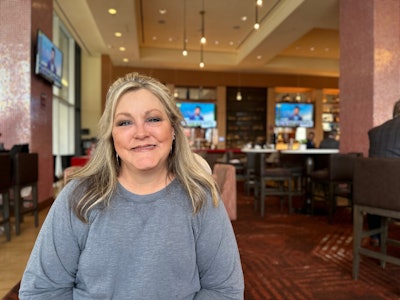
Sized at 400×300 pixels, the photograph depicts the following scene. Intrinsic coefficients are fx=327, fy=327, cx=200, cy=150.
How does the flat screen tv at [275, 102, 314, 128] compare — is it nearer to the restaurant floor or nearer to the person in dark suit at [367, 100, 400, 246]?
the restaurant floor

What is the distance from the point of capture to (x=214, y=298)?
0.98 metres

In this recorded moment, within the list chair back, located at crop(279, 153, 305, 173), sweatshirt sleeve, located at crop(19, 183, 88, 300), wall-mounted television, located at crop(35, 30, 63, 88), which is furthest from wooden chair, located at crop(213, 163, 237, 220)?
wall-mounted television, located at crop(35, 30, 63, 88)

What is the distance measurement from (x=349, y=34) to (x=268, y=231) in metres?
3.46

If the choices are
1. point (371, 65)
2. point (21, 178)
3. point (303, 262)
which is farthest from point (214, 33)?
point (303, 262)

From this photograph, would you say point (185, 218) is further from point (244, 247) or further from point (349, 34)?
point (349, 34)

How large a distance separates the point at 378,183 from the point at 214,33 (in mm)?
6949

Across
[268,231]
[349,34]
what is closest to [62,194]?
[268,231]

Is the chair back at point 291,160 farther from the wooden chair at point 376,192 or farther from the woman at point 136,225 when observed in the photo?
the woman at point 136,225

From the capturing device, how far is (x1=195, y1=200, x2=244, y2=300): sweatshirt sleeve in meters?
0.98

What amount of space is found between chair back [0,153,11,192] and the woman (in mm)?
2692

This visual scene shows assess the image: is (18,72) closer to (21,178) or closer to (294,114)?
(21,178)

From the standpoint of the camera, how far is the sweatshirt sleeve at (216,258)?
0.98 metres

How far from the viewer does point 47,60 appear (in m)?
5.05

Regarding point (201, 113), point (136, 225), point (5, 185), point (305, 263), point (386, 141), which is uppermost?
point (201, 113)
